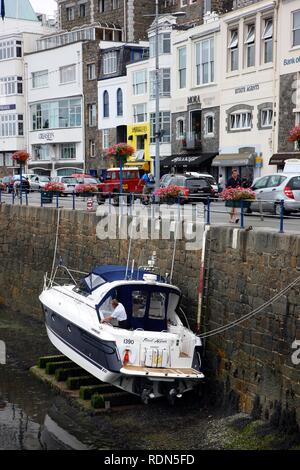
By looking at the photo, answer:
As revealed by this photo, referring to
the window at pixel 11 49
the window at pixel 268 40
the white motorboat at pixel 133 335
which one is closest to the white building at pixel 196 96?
the window at pixel 268 40

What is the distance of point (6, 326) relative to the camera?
72.7ft

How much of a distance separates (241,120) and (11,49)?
2781cm

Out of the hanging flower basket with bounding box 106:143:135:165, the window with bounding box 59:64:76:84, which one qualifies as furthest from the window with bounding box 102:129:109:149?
the hanging flower basket with bounding box 106:143:135:165

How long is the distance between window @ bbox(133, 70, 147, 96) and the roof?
716 inches

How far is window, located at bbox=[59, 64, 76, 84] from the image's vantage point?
50875 millimetres

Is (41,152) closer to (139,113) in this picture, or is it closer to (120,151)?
(139,113)

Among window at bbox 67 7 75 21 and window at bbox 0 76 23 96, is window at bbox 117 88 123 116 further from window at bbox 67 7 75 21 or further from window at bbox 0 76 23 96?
window at bbox 67 7 75 21

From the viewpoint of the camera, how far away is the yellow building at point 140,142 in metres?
43.5

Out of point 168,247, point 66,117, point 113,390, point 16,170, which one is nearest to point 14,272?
point 168,247

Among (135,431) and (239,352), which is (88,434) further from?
(239,352)

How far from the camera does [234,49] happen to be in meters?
34.1

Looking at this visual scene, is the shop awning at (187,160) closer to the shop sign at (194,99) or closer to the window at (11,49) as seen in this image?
the shop sign at (194,99)

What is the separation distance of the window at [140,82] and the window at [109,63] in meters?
3.23

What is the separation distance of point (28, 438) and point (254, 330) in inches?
182
